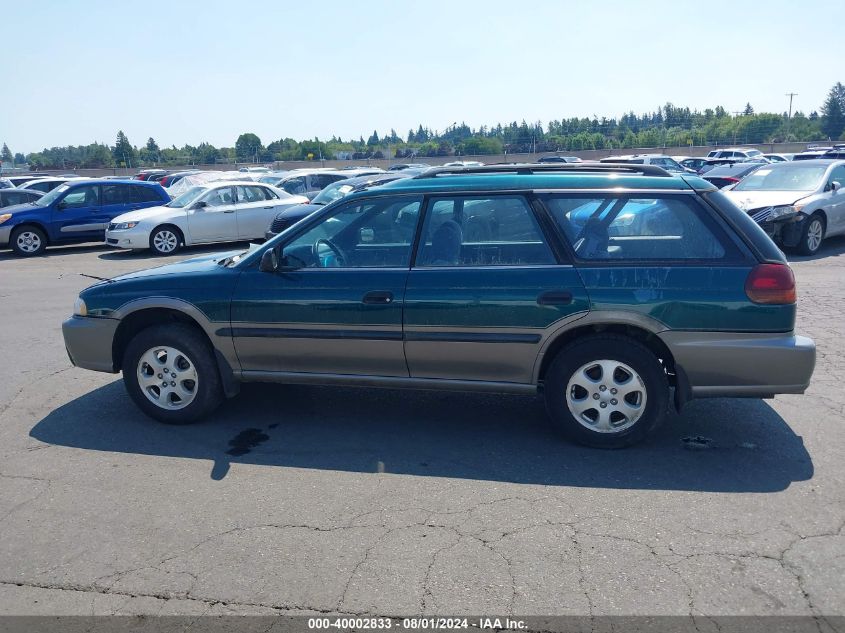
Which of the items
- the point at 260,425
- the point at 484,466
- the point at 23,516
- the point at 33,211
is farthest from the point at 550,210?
the point at 33,211

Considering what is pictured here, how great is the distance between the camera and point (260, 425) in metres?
5.30

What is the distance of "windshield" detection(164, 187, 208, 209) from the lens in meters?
15.8

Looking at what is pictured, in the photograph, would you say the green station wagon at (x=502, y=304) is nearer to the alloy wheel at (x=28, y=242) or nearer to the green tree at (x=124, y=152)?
the alloy wheel at (x=28, y=242)

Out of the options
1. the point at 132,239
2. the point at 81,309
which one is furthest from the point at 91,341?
the point at 132,239

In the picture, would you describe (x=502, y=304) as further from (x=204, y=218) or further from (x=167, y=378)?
(x=204, y=218)

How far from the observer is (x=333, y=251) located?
505cm


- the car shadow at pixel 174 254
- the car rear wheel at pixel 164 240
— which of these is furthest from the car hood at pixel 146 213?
the car shadow at pixel 174 254

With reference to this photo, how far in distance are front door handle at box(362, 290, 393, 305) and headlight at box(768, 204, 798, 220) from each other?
9586 mm

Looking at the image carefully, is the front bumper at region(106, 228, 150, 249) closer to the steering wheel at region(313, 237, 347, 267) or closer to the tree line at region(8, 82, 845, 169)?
the steering wheel at region(313, 237, 347, 267)

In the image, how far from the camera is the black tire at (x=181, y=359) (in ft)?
17.0

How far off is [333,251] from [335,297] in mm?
362

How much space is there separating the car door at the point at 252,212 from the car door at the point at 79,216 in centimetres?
309

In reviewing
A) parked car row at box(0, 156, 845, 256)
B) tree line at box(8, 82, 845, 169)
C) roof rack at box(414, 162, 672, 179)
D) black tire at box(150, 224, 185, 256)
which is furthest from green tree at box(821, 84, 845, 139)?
roof rack at box(414, 162, 672, 179)

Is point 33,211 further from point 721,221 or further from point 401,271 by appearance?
point 721,221
